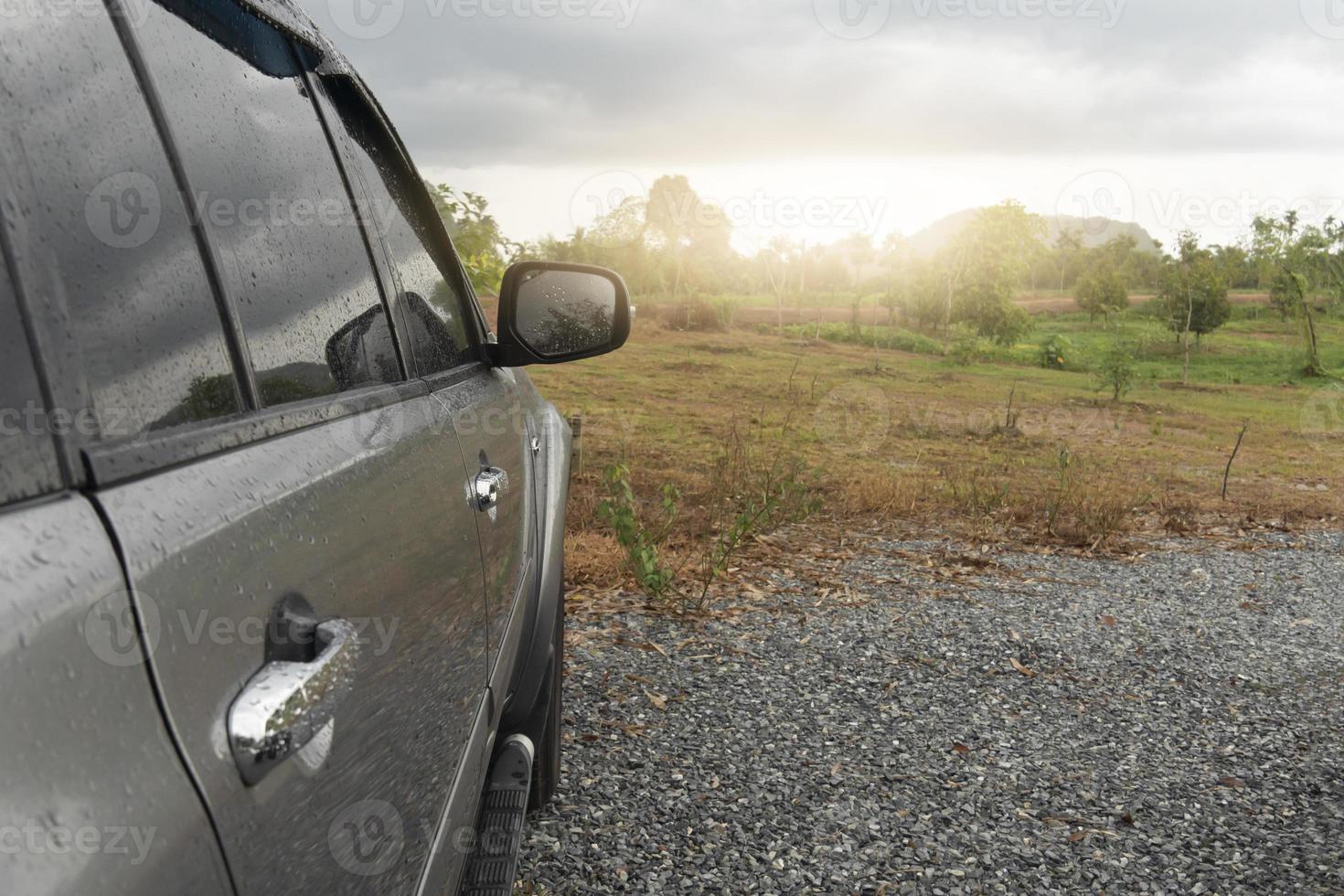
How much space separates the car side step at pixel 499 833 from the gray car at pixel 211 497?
1.39 feet

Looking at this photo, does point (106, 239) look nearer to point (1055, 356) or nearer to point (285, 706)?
point (285, 706)

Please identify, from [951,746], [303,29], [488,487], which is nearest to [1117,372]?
[951,746]

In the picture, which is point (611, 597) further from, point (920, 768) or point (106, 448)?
point (106, 448)

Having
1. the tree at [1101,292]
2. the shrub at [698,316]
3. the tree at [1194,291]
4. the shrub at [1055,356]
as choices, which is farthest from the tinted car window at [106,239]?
the tree at [1101,292]

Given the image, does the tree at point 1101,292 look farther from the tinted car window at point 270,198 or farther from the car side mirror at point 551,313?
the tinted car window at point 270,198

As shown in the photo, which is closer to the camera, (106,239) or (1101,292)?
(106,239)

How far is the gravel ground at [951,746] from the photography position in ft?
9.79

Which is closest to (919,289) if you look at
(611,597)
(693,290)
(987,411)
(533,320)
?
(693,290)

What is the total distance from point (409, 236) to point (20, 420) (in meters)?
1.53

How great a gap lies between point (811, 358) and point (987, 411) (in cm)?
988

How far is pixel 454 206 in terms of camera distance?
6.87 meters

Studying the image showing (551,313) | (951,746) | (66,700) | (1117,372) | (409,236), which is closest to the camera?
(66,700)

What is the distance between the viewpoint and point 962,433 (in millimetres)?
16141

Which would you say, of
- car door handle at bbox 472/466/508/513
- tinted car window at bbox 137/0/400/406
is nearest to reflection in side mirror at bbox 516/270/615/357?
car door handle at bbox 472/466/508/513
